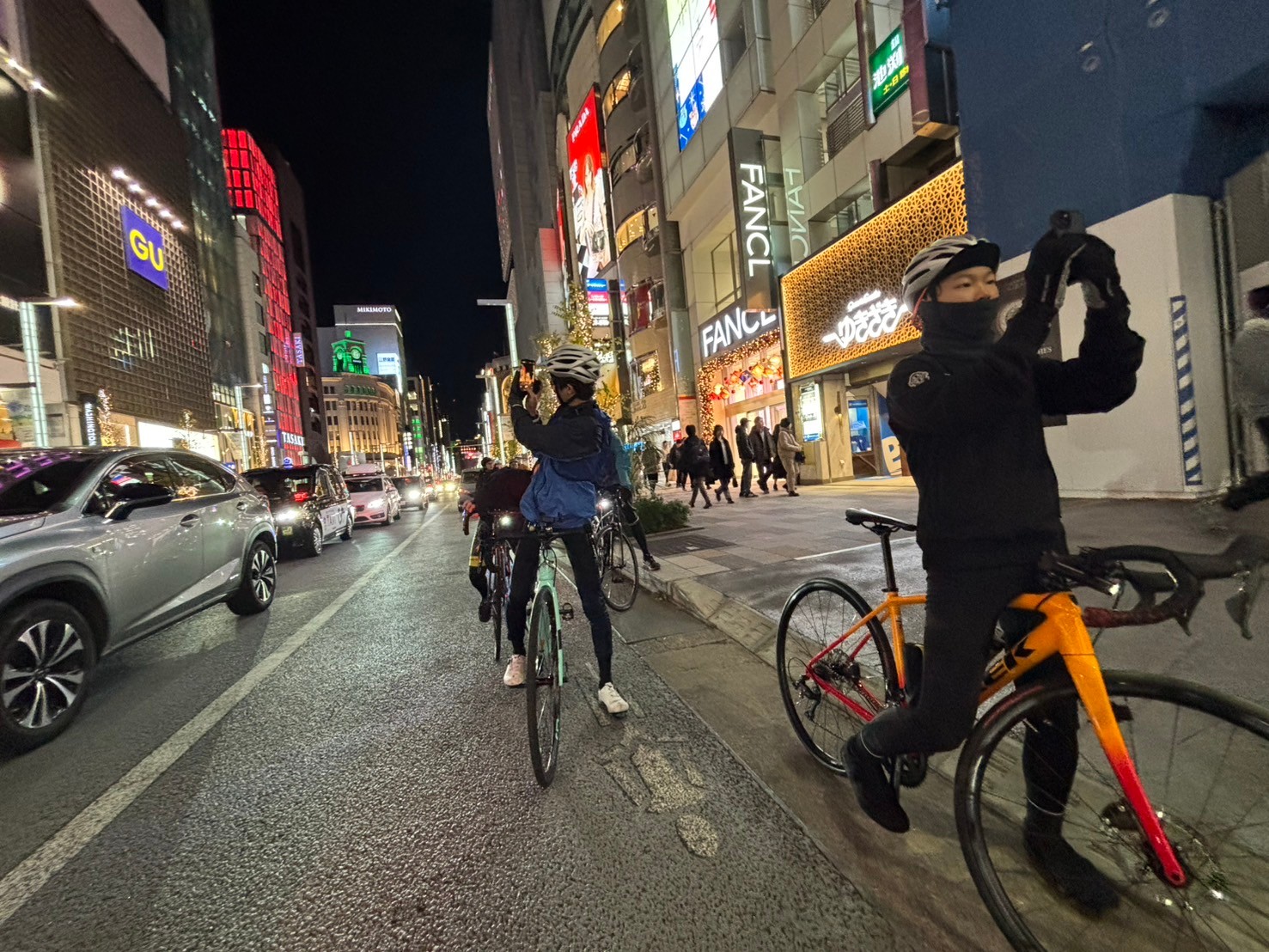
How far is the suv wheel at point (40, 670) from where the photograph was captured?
3402 mm

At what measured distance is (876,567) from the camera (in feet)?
19.9

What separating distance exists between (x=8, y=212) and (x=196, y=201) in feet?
88.1

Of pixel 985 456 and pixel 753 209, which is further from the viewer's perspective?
pixel 753 209

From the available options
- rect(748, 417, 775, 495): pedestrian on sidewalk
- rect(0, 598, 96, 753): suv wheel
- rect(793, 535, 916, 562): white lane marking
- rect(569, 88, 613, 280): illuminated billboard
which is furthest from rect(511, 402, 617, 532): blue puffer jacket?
rect(569, 88, 613, 280): illuminated billboard

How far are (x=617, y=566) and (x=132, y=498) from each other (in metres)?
4.02

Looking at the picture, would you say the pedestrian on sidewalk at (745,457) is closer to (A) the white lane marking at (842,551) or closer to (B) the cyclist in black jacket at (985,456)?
(A) the white lane marking at (842,551)

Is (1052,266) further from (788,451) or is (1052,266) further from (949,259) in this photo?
(788,451)

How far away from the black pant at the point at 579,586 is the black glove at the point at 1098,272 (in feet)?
7.85

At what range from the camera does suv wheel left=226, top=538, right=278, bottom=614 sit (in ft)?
20.9

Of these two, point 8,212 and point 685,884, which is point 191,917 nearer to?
point 685,884

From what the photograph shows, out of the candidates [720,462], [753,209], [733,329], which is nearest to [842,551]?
[720,462]

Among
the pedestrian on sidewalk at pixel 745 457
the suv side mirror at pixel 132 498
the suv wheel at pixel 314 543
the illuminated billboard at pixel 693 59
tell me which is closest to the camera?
the suv side mirror at pixel 132 498

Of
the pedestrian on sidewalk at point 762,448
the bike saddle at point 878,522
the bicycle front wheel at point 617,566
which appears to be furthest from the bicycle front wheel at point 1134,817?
the pedestrian on sidewalk at point 762,448

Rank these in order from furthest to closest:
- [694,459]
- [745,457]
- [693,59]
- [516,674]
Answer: [693,59] → [745,457] → [694,459] → [516,674]
